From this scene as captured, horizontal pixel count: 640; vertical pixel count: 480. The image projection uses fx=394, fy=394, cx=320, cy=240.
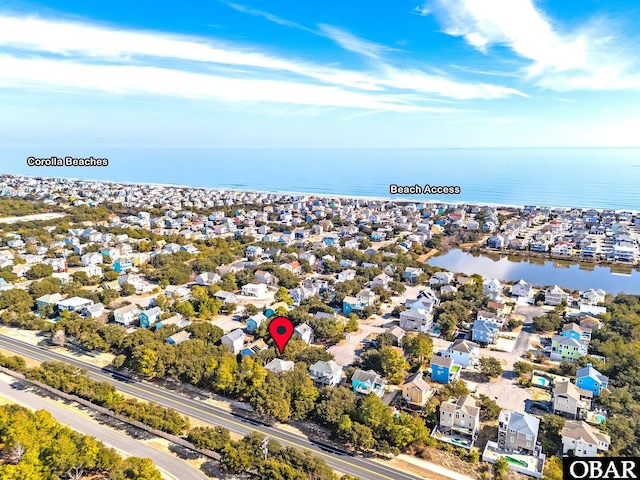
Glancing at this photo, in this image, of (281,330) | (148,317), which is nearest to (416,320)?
(281,330)

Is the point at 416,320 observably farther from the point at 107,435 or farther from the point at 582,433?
the point at 107,435

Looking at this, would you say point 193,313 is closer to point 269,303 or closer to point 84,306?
point 269,303

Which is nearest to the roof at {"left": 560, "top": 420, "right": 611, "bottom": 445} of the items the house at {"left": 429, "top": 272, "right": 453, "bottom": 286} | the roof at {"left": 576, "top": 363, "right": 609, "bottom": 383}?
the roof at {"left": 576, "top": 363, "right": 609, "bottom": 383}

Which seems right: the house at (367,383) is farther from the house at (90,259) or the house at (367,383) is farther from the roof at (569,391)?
the house at (90,259)

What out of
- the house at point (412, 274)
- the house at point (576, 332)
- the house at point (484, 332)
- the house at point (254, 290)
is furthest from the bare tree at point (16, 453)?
the house at point (412, 274)

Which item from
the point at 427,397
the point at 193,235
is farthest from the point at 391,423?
the point at 193,235

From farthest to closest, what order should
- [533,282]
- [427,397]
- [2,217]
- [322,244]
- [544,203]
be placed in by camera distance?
1. [544,203]
2. [2,217]
3. [322,244]
4. [533,282]
5. [427,397]
